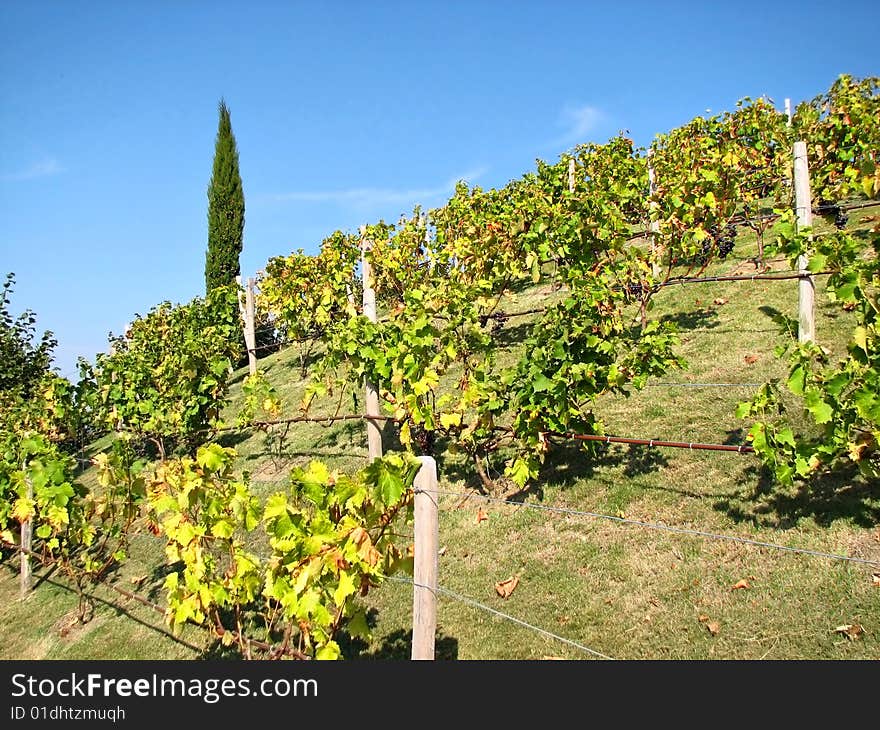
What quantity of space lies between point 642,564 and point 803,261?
3.65m

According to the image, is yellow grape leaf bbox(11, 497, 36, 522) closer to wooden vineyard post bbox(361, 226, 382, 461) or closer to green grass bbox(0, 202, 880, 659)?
green grass bbox(0, 202, 880, 659)

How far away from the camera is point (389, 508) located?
2.95 m

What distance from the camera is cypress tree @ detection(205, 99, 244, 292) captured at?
808 inches

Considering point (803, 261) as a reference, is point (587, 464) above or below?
below

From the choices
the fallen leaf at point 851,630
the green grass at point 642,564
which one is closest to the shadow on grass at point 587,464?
the green grass at point 642,564

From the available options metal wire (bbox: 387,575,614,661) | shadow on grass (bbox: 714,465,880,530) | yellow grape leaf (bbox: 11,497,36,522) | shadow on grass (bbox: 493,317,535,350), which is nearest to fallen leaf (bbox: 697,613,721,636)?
metal wire (bbox: 387,575,614,661)

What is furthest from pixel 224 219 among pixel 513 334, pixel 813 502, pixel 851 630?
pixel 851 630

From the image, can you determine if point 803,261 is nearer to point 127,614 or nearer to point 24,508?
point 127,614

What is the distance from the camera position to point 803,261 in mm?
6227

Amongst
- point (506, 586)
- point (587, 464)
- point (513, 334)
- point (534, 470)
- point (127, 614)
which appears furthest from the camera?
point (513, 334)

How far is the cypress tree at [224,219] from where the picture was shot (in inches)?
808

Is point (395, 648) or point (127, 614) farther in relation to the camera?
point (127, 614)

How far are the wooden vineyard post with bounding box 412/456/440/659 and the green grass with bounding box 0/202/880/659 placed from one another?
108 cm

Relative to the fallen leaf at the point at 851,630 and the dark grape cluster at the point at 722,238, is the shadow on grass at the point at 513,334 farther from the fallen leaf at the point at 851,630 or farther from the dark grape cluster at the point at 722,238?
the fallen leaf at the point at 851,630
